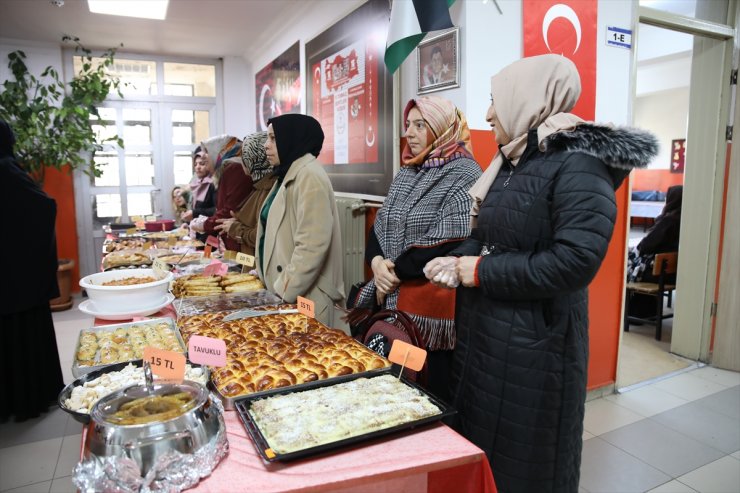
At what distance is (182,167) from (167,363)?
5.90 metres

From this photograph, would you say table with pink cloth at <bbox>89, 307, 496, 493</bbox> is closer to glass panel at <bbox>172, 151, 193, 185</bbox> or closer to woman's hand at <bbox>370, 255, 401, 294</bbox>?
woman's hand at <bbox>370, 255, 401, 294</bbox>

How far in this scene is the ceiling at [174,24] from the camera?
4312mm

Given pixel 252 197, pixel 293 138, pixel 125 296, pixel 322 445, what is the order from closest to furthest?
pixel 322 445 → pixel 125 296 → pixel 293 138 → pixel 252 197

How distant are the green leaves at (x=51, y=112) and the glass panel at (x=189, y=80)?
738 mm

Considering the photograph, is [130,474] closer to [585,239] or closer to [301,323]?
[301,323]

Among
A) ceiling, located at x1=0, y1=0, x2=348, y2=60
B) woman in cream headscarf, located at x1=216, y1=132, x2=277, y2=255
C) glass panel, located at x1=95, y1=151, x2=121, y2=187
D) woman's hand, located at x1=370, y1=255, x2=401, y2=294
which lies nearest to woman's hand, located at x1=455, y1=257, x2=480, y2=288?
woman's hand, located at x1=370, y1=255, x2=401, y2=294

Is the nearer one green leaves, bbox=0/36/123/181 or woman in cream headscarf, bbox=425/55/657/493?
woman in cream headscarf, bbox=425/55/657/493

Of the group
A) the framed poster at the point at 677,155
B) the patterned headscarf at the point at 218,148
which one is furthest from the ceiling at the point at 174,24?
the framed poster at the point at 677,155

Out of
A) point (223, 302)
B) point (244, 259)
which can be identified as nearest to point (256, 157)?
point (244, 259)

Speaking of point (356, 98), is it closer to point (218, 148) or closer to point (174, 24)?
point (218, 148)

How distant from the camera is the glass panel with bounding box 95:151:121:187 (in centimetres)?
609

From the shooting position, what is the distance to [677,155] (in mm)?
10062

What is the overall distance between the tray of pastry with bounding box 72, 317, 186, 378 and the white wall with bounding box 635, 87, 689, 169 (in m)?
10.5

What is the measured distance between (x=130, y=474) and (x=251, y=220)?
2385 mm
